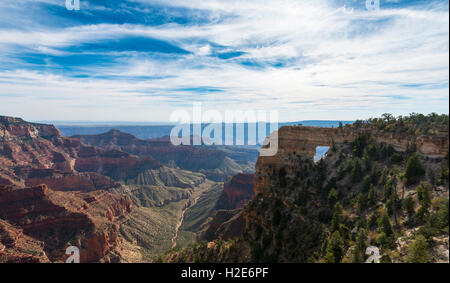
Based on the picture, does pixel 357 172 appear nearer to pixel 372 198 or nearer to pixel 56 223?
pixel 372 198

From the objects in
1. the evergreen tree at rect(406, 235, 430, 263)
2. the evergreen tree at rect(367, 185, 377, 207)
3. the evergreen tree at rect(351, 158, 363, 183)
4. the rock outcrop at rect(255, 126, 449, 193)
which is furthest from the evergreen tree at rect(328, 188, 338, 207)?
the evergreen tree at rect(406, 235, 430, 263)

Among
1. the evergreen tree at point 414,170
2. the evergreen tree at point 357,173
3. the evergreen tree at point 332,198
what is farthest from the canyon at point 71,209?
the evergreen tree at point 414,170

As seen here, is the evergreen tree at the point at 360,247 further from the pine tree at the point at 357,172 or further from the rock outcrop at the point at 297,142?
the rock outcrop at the point at 297,142

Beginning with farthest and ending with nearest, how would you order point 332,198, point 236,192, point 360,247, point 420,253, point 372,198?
point 236,192, point 332,198, point 372,198, point 360,247, point 420,253

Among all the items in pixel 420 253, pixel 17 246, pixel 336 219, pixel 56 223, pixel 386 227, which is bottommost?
pixel 17 246

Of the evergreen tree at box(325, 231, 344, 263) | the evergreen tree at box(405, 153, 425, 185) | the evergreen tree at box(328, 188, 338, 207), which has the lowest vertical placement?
the evergreen tree at box(325, 231, 344, 263)

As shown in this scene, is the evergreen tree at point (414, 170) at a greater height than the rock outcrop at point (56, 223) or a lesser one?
greater

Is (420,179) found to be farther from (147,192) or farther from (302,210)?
(147,192)

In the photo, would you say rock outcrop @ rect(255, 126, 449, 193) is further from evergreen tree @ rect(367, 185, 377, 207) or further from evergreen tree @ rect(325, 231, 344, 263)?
evergreen tree @ rect(325, 231, 344, 263)

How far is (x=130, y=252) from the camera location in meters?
82.6

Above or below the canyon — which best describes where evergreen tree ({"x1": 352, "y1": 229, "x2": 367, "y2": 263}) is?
above

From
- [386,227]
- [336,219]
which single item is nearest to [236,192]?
[336,219]
